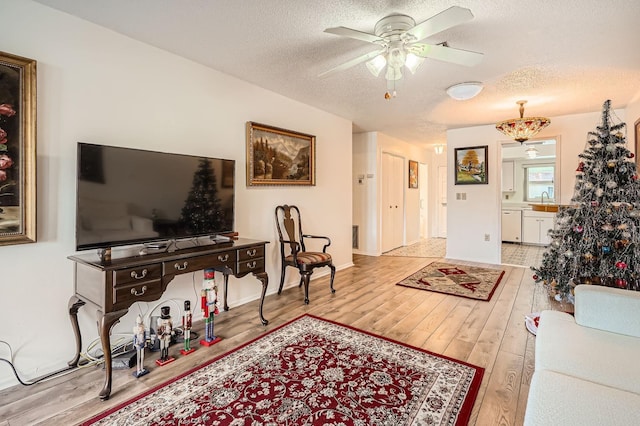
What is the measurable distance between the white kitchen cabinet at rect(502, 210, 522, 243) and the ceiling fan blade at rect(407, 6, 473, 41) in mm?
6947

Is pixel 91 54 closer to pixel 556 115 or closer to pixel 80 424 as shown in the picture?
pixel 80 424

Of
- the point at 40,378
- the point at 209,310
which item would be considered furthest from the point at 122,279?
the point at 40,378

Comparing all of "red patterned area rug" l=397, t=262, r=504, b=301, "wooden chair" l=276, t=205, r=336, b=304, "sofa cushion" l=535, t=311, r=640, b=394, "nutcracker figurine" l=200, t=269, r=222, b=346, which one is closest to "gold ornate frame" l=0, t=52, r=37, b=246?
"nutcracker figurine" l=200, t=269, r=222, b=346

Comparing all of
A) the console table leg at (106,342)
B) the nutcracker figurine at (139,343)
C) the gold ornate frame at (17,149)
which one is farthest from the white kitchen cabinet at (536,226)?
the gold ornate frame at (17,149)

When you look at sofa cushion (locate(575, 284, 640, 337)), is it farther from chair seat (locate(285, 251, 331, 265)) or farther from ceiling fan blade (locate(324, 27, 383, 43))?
chair seat (locate(285, 251, 331, 265))

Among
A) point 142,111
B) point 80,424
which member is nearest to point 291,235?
point 142,111

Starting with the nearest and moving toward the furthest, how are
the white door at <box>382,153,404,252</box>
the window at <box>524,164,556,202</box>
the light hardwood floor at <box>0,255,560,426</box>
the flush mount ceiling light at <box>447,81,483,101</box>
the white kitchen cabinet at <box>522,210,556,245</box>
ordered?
the light hardwood floor at <box>0,255,560,426</box>
the flush mount ceiling light at <box>447,81,483,101</box>
the white door at <box>382,153,404,252</box>
the white kitchen cabinet at <box>522,210,556,245</box>
the window at <box>524,164,556,202</box>

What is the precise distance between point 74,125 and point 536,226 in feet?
27.7

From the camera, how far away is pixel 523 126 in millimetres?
3980

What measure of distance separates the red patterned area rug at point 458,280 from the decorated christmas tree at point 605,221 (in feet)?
2.87

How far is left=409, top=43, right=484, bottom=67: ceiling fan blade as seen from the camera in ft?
6.59

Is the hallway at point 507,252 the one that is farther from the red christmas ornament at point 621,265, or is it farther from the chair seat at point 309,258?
the chair seat at point 309,258

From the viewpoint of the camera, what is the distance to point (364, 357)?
2230 millimetres

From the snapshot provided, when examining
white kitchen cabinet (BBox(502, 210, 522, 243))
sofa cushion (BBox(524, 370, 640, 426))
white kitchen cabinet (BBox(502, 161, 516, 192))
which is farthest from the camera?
white kitchen cabinet (BBox(502, 161, 516, 192))
